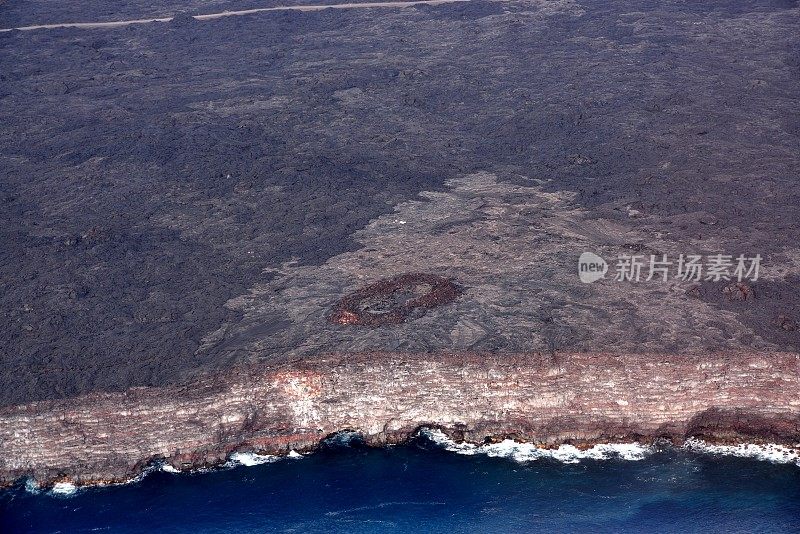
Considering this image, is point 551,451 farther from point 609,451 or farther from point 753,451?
point 753,451

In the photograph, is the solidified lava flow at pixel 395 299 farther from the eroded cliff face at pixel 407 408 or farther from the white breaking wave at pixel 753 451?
the white breaking wave at pixel 753 451

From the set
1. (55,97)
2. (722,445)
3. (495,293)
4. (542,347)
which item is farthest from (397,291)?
(55,97)

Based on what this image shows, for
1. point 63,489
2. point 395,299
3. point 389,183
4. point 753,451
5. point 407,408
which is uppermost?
point 389,183

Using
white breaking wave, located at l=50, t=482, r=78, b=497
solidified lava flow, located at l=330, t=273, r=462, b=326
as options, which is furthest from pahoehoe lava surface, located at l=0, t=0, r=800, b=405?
white breaking wave, located at l=50, t=482, r=78, b=497

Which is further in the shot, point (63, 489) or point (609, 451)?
point (609, 451)

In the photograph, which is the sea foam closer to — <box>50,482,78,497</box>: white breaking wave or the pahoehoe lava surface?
the pahoehoe lava surface

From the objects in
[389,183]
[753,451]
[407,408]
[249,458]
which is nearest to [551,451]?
[407,408]
